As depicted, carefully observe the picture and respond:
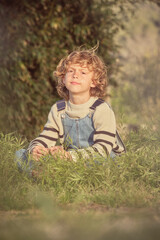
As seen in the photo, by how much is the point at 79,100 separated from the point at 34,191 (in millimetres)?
1140

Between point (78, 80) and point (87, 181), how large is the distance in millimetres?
978

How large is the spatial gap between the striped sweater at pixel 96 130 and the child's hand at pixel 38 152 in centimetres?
7

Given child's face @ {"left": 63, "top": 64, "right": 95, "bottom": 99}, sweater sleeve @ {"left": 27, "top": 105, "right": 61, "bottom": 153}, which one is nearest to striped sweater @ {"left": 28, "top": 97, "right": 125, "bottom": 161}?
sweater sleeve @ {"left": 27, "top": 105, "right": 61, "bottom": 153}

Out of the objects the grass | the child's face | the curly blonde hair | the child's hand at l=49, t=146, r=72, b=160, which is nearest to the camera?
the grass

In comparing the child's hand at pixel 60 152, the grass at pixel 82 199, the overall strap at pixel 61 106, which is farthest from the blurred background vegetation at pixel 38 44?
the grass at pixel 82 199

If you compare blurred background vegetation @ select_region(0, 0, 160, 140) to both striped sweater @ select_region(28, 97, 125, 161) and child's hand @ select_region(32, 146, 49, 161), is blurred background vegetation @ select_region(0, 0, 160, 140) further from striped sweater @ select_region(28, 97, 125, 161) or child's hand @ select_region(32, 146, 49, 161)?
child's hand @ select_region(32, 146, 49, 161)

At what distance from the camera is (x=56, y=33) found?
5.53 m

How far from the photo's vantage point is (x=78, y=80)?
3.48 m

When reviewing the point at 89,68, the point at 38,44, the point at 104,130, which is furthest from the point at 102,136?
the point at 38,44

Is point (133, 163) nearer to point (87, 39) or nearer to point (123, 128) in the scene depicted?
point (123, 128)

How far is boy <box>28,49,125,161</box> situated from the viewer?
133 inches

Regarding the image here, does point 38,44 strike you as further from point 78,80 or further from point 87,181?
point 87,181

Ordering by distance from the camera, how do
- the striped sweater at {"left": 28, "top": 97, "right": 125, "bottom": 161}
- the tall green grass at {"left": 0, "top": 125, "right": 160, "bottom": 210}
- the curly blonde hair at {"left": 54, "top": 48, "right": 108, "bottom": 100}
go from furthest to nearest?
the curly blonde hair at {"left": 54, "top": 48, "right": 108, "bottom": 100} → the striped sweater at {"left": 28, "top": 97, "right": 125, "bottom": 161} → the tall green grass at {"left": 0, "top": 125, "right": 160, "bottom": 210}

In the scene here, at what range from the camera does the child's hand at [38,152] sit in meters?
3.25
